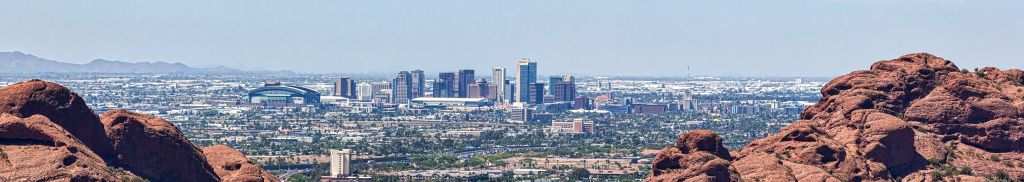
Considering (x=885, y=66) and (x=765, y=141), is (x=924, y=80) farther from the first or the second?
(x=765, y=141)

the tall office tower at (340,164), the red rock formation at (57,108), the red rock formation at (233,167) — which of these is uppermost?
the red rock formation at (57,108)

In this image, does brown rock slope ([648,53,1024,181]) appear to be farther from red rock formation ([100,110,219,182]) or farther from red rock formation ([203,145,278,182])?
red rock formation ([100,110,219,182])

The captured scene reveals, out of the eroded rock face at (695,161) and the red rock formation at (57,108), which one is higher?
the red rock formation at (57,108)

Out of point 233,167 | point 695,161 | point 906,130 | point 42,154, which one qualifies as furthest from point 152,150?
point 906,130

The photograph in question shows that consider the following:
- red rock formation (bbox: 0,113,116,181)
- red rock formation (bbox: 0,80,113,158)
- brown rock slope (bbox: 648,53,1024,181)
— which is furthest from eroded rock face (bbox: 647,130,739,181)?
red rock formation (bbox: 0,113,116,181)

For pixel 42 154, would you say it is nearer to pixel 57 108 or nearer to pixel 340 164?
pixel 57 108

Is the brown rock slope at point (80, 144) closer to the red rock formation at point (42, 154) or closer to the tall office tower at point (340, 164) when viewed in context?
the red rock formation at point (42, 154)

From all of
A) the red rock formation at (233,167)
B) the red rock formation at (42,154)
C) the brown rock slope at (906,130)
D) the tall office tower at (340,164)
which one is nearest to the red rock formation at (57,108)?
the red rock formation at (42,154)

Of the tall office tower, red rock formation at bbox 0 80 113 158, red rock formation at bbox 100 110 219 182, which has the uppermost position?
red rock formation at bbox 0 80 113 158
